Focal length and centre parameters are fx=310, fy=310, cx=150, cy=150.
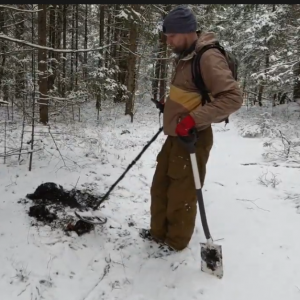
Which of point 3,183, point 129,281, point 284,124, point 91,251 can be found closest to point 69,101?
point 3,183

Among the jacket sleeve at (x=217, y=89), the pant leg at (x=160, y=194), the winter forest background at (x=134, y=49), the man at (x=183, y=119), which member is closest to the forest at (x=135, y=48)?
the winter forest background at (x=134, y=49)

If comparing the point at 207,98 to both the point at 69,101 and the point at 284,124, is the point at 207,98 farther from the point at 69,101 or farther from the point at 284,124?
the point at 284,124

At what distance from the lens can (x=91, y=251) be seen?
12.9 feet

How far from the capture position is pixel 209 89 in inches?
127

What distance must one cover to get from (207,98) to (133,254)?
6.99 ft

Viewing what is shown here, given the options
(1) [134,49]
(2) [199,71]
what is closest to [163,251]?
(2) [199,71]

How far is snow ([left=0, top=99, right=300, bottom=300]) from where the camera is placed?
3.29 metres

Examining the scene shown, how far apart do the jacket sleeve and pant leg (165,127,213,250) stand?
427 mm

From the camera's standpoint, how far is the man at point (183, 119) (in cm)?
311

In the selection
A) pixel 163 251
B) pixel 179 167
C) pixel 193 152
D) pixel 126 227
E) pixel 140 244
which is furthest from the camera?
pixel 126 227

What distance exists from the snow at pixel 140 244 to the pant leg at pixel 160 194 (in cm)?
27

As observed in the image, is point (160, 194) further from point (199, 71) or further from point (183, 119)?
point (199, 71)

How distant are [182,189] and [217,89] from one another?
1.22 m

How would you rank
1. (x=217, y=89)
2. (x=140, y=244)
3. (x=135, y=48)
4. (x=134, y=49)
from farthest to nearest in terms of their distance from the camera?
(x=135, y=48) < (x=134, y=49) < (x=140, y=244) < (x=217, y=89)
